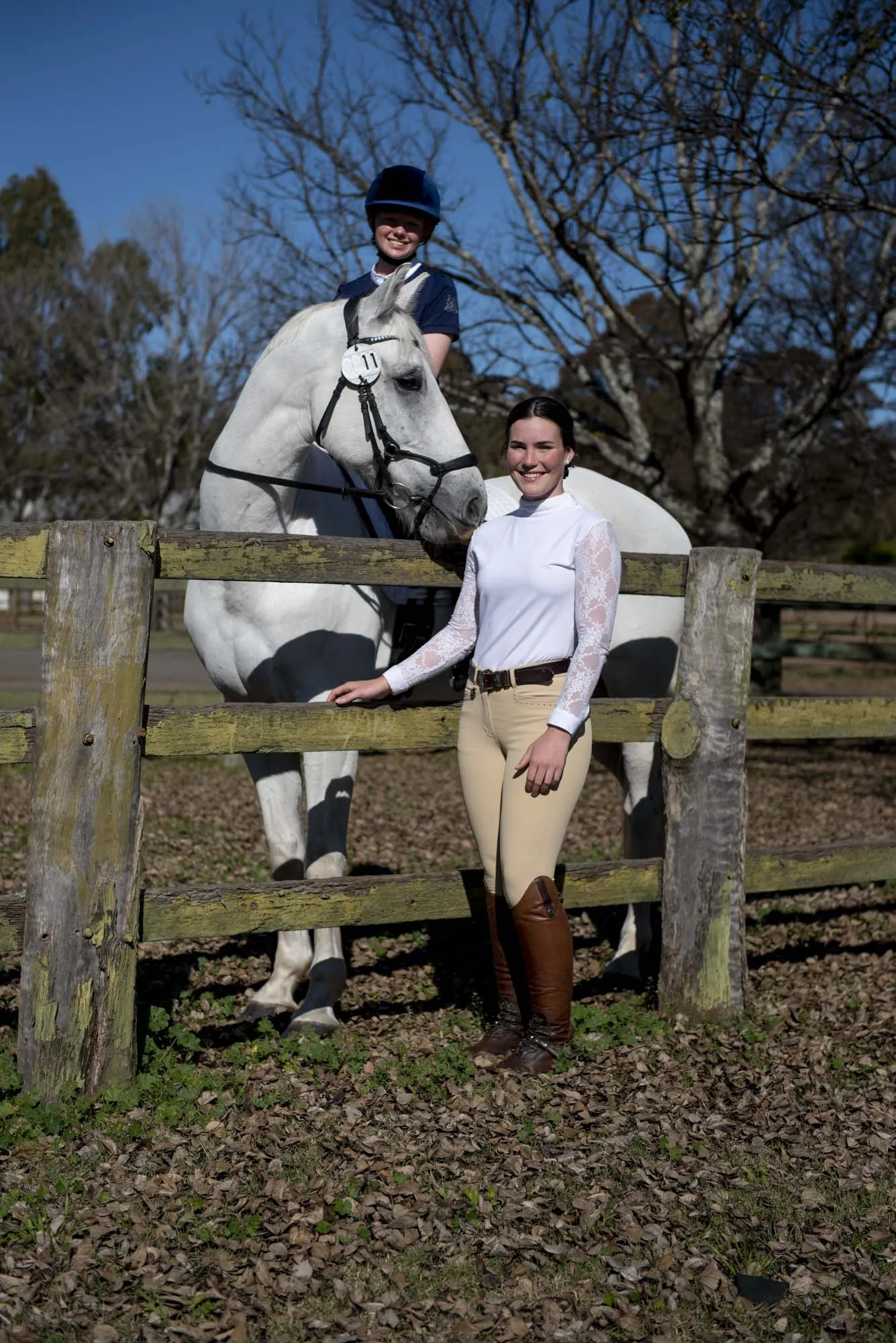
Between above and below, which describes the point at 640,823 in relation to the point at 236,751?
below

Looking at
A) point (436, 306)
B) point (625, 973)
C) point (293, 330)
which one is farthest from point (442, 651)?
point (625, 973)

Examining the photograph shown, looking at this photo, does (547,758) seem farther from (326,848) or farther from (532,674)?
(326,848)

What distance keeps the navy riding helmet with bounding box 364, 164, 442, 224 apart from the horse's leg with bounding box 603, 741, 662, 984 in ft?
8.49

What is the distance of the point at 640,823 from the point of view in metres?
5.71

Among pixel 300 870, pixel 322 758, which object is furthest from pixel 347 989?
pixel 322 758

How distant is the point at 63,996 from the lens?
3701mm

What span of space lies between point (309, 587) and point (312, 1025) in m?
1.69

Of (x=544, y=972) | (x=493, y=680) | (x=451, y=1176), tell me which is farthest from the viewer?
(x=544, y=972)

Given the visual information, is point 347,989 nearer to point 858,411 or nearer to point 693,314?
point 693,314

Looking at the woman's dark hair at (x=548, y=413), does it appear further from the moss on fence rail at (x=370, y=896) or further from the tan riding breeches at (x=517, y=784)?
the moss on fence rail at (x=370, y=896)

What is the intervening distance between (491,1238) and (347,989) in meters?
2.29

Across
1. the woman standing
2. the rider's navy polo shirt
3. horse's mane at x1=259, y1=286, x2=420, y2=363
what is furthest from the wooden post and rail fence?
the rider's navy polo shirt

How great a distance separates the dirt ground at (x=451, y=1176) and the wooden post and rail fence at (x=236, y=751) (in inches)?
12.1

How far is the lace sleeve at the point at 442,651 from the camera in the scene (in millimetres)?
4098
